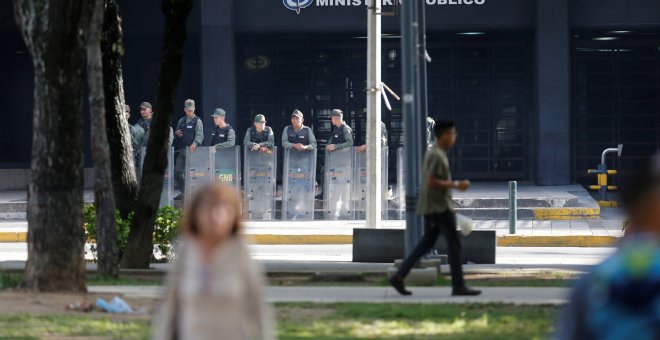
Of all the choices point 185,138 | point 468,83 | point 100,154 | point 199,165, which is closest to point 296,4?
point 468,83

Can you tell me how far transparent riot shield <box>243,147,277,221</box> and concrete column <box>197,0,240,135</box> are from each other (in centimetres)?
410

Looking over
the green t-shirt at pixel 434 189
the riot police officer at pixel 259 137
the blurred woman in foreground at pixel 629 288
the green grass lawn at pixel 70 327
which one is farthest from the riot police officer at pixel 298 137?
the blurred woman in foreground at pixel 629 288

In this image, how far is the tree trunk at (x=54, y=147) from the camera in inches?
513

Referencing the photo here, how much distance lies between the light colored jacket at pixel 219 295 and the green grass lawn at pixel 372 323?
4.43 m

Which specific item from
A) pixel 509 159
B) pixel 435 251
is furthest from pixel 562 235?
pixel 509 159

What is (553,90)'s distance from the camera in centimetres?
3025

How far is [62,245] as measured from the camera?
1311 centimetres

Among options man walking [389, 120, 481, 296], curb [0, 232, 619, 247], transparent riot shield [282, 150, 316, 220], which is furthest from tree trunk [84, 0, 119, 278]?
transparent riot shield [282, 150, 316, 220]

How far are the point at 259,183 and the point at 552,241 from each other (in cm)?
631

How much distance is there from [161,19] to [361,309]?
1995 cm

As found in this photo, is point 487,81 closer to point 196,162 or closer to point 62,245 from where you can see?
point 196,162

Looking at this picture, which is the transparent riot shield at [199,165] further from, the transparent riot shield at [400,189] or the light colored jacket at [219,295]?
the light colored jacket at [219,295]

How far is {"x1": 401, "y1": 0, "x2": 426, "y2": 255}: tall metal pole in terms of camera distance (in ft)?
49.6

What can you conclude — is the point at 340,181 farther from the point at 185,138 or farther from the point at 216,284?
the point at 216,284
